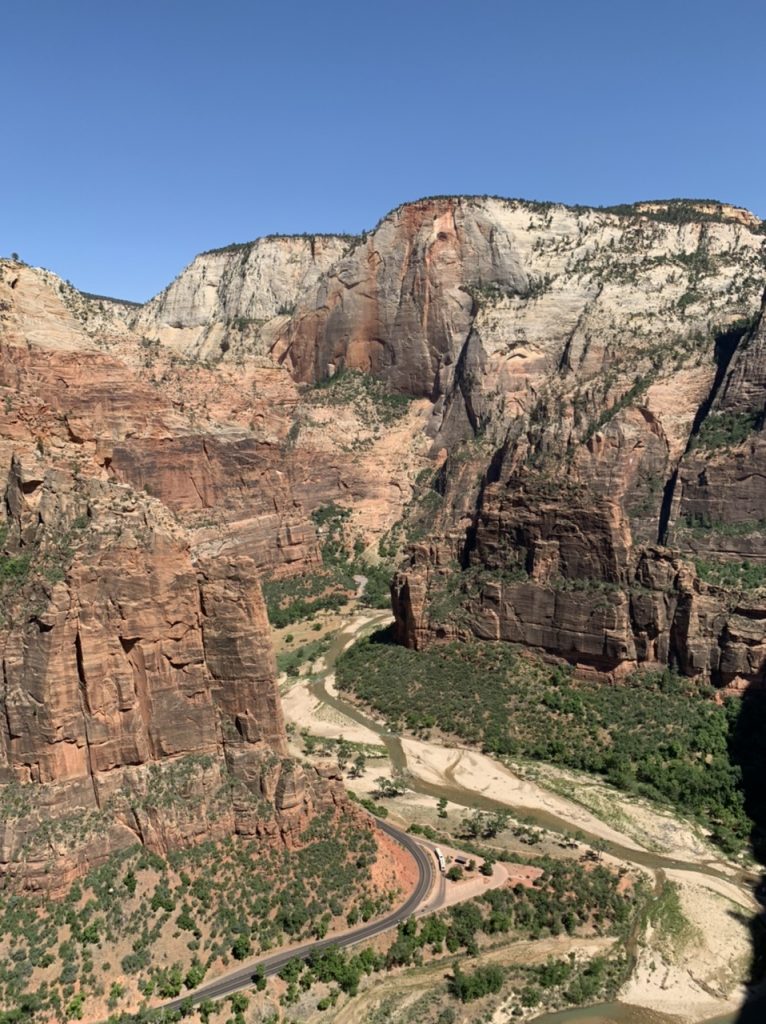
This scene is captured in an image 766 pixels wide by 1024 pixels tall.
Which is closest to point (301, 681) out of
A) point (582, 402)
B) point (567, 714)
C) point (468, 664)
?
point (468, 664)

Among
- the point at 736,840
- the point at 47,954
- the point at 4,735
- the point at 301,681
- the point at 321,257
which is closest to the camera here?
the point at 47,954

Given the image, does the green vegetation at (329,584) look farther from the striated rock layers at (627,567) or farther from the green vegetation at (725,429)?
the green vegetation at (725,429)

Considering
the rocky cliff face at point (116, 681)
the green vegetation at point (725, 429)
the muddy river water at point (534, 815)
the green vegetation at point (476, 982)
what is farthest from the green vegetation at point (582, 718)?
the green vegetation at point (725, 429)

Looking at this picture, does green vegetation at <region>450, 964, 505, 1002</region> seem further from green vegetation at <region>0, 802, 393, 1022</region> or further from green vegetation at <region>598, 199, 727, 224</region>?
green vegetation at <region>598, 199, 727, 224</region>

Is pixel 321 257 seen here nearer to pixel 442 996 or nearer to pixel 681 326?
pixel 681 326

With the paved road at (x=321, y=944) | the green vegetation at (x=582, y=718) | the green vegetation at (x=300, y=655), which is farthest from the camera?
the green vegetation at (x=300, y=655)

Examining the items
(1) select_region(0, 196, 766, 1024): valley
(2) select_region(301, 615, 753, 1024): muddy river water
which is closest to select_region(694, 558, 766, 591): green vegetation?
(1) select_region(0, 196, 766, 1024): valley

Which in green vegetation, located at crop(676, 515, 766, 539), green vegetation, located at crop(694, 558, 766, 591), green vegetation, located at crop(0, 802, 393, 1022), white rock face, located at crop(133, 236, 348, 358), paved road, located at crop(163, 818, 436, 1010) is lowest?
paved road, located at crop(163, 818, 436, 1010)
